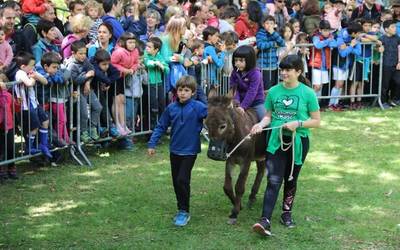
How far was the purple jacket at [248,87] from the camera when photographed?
30.1ft

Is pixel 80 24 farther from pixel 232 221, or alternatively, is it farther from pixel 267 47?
pixel 232 221

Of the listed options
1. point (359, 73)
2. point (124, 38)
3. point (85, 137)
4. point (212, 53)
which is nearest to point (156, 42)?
point (124, 38)

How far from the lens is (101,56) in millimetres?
11570

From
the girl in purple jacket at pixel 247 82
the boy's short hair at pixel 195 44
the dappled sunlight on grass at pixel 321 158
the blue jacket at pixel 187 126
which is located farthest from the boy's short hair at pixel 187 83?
the boy's short hair at pixel 195 44

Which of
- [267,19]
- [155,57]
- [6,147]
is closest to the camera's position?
[6,147]

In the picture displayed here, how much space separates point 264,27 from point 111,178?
5.70 meters

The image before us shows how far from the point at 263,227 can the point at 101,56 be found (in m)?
4.72

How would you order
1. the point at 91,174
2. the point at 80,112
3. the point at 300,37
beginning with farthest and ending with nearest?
the point at 300,37 < the point at 80,112 < the point at 91,174

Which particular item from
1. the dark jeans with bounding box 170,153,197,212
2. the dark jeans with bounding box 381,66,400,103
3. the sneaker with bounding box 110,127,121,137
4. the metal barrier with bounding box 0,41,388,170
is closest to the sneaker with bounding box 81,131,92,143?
the metal barrier with bounding box 0,41,388,170

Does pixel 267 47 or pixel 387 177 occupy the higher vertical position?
pixel 267 47

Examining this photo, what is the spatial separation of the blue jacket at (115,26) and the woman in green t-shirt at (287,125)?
529 cm

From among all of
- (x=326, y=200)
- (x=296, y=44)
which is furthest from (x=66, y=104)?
(x=296, y=44)

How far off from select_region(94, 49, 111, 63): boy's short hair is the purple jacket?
2911 millimetres

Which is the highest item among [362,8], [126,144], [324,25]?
[362,8]
